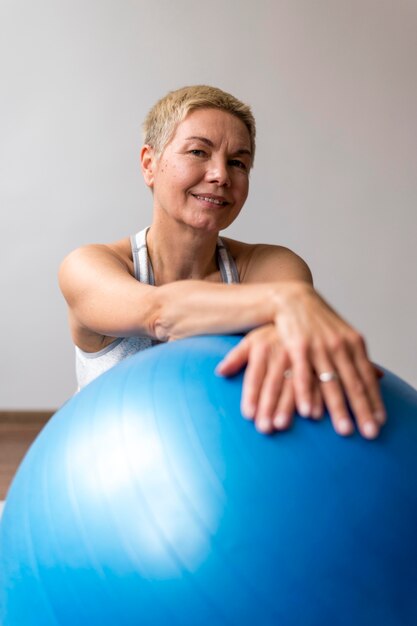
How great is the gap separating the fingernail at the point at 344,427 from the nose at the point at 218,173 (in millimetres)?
767

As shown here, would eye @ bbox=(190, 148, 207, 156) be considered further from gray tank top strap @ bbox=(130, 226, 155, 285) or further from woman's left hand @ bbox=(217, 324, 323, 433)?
woman's left hand @ bbox=(217, 324, 323, 433)

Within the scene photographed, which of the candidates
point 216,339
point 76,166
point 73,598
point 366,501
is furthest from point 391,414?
point 76,166

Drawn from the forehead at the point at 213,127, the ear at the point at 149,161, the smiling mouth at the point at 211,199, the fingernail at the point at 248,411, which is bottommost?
the fingernail at the point at 248,411

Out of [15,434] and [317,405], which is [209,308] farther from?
[15,434]

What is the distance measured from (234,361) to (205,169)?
700 millimetres

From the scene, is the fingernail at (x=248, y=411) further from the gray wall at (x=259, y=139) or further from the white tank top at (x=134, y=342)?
the gray wall at (x=259, y=139)

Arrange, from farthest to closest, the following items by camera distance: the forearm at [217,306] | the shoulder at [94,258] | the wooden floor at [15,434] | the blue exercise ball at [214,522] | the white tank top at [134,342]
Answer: the wooden floor at [15,434], the white tank top at [134,342], the shoulder at [94,258], the forearm at [217,306], the blue exercise ball at [214,522]

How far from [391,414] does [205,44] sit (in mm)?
2669

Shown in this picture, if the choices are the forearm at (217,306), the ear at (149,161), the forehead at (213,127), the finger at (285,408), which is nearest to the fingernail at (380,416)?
the finger at (285,408)

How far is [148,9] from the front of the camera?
324 cm

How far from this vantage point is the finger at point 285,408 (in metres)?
0.89

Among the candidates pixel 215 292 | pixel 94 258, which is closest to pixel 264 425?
pixel 215 292

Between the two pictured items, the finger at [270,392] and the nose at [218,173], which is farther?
the nose at [218,173]

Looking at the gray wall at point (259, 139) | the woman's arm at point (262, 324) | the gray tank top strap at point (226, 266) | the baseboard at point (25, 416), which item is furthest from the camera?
the baseboard at point (25, 416)
